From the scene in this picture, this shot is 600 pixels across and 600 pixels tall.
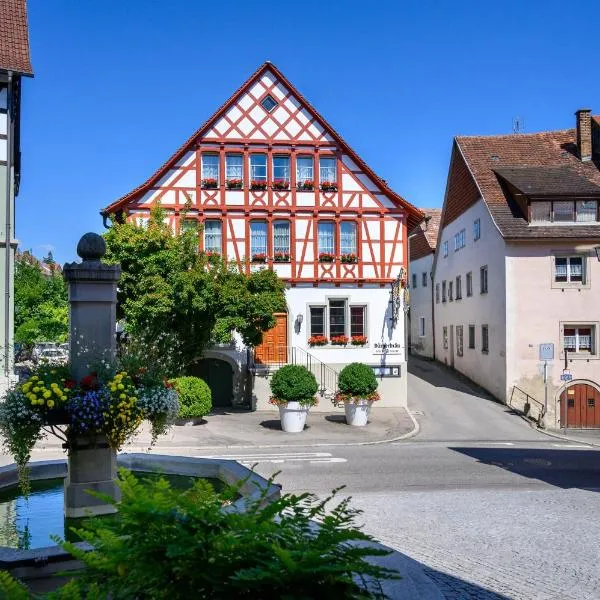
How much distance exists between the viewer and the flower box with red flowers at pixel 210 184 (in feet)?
87.2

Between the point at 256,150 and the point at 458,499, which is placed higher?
the point at 256,150

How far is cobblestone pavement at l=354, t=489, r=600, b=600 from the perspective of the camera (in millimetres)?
7434

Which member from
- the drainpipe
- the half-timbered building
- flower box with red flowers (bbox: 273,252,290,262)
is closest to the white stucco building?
the half-timbered building

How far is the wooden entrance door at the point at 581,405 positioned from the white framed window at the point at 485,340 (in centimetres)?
405

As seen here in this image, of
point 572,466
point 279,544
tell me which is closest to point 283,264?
point 572,466

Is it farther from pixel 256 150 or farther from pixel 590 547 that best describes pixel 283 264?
pixel 590 547

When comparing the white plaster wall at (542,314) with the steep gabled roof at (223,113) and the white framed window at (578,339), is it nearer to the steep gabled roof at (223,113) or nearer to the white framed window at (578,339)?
the white framed window at (578,339)

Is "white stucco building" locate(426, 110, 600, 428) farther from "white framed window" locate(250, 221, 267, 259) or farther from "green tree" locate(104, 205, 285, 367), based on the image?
"green tree" locate(104, 205, 285, 367)

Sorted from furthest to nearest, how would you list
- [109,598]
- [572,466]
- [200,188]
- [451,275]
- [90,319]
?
[451,275] < [200,188] < [572,466] < [90,319] < [109,598]

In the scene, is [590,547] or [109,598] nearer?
[109,598]

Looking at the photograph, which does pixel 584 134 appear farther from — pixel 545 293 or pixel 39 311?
pixel 39 311

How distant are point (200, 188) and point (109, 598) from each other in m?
24.2

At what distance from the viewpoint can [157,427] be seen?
7859 millimetres

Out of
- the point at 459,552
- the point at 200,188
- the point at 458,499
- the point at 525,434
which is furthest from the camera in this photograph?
the point at 200,188
